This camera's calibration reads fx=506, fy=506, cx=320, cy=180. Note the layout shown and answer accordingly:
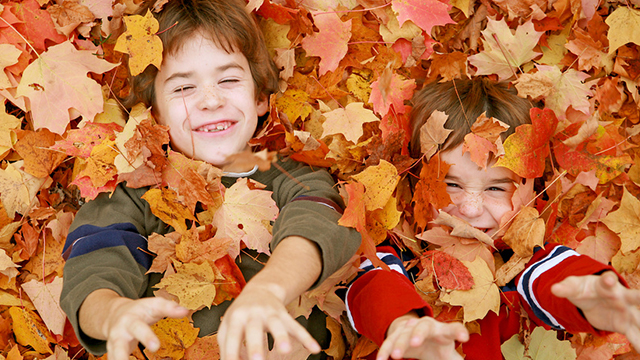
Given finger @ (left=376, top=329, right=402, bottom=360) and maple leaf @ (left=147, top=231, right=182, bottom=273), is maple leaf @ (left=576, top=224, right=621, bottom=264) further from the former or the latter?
maple leaf @ (left=147, top=231, right=182, bottom=273)

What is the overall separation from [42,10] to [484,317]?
6.81ft

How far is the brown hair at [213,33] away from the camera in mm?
1873

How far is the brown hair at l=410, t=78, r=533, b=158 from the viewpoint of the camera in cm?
189

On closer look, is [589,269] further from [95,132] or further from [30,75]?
[30,75]

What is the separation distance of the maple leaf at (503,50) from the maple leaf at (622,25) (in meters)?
0.28

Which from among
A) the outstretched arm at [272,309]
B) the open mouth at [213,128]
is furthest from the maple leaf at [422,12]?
the outstretched arm at [272,309]

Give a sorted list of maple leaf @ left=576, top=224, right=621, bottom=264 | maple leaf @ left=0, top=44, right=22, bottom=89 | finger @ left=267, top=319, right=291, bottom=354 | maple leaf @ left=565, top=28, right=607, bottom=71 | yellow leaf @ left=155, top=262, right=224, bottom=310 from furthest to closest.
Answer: maple leaf @ left=565, top=28, right=607, bottom=71
maple leaf @ left=576, top=224, right=621, bottom=264
maple leaf @ left=0, top=44, right=22, bottom=89
yellow leaf @ left=155, top=262, right=224, bottom=310
finger @ left=267, top=319, right=291, bottom=354

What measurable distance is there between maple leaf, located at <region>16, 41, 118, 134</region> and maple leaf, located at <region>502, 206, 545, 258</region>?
161 cm

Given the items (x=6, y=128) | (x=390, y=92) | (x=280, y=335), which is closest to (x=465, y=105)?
(x=390, y=92)

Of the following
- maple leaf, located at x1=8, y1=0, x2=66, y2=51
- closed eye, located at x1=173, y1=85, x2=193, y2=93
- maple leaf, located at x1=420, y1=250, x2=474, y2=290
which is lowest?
maple leaf, located at x1=420, y1=250, x2=474, y2=290

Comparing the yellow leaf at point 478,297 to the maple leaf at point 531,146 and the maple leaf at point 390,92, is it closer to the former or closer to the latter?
the maple leaf at point 531,146

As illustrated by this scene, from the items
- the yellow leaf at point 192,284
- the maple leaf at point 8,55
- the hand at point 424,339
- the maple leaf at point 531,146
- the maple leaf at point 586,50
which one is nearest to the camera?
the hand at point 424,339

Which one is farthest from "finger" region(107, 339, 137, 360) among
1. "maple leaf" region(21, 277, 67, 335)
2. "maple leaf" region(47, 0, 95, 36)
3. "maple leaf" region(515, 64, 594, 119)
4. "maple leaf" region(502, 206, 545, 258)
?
"maple leaf" region(515, 64, 594, 119)

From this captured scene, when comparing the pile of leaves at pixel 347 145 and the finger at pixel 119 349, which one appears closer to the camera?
the finger at pixel 119 349
